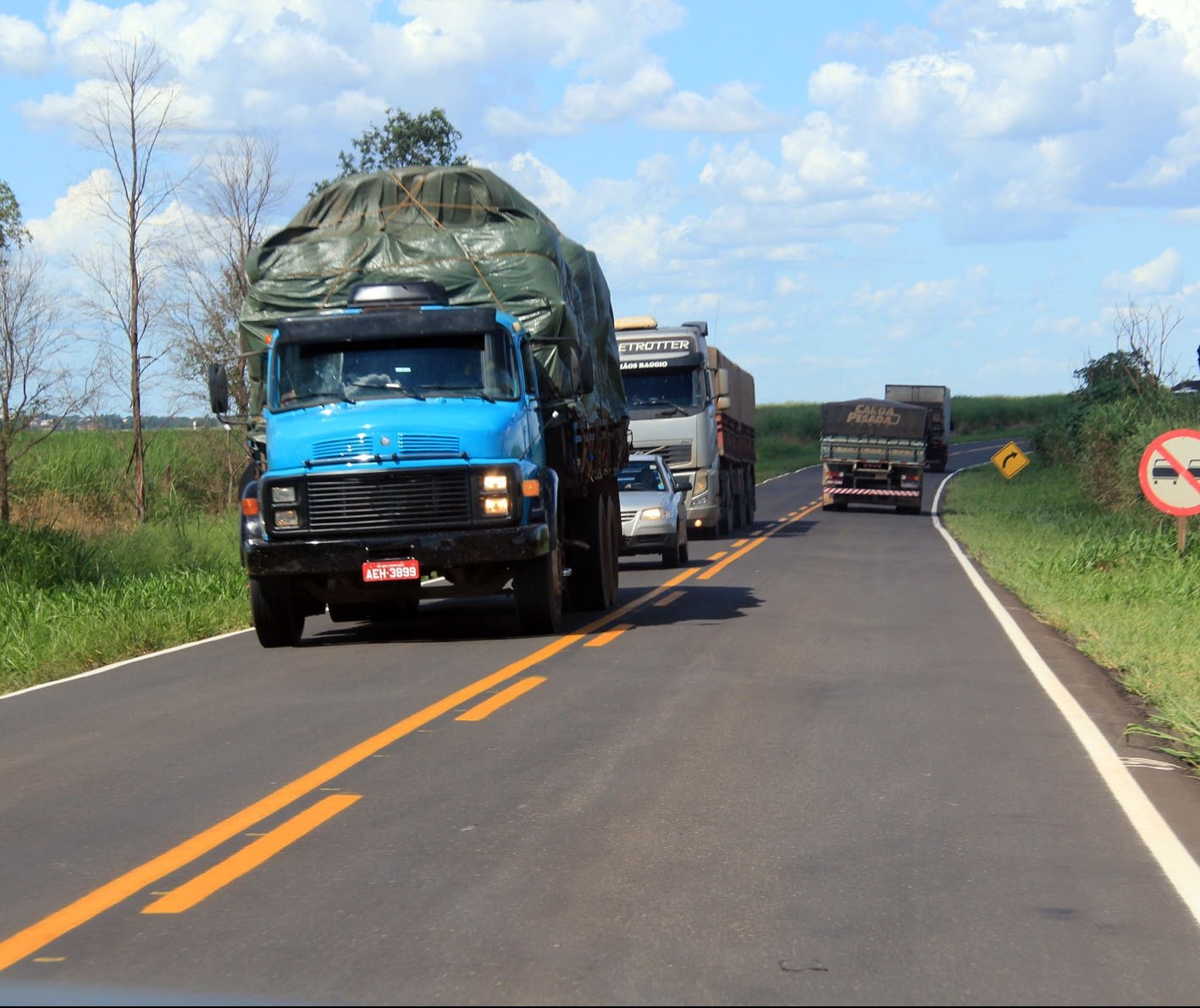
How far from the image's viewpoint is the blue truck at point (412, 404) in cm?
1326

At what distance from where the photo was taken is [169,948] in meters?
5.11

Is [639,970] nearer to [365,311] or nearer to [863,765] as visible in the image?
[863,765]

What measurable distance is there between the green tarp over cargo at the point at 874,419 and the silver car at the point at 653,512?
18.1m

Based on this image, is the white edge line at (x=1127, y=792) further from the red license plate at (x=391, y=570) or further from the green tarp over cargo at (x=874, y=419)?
the green tarp over cargo at (x=874, y=419)

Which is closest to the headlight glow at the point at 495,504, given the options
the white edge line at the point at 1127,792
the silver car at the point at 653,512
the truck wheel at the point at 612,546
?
the truck wheel at the point at 612,546

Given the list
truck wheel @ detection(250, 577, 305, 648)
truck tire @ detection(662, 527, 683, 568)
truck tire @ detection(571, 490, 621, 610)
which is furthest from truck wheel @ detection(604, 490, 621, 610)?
truck tire @ detection(662, 527, 683, 568)

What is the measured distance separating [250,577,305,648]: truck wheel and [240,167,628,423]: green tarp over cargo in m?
2.24

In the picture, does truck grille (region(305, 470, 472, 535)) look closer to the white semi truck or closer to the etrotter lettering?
the white semi truck

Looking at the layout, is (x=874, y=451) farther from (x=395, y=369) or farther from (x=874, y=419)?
(x=395, y=369)

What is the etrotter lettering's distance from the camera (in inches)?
1658

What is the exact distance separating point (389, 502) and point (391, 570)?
1.83 feet

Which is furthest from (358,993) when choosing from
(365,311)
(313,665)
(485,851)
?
(365,311)

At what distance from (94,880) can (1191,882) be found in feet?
13.2

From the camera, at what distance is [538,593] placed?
13.9m
